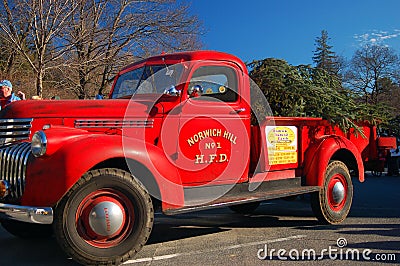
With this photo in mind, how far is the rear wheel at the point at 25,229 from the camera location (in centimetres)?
498

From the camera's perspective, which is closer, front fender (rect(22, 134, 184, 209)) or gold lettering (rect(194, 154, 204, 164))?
front fender (rect(22, 134, 184, 209))

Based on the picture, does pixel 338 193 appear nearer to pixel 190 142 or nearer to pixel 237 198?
pixel 237 198

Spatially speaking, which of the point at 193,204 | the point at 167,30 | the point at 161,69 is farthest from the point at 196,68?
the point at 167,30

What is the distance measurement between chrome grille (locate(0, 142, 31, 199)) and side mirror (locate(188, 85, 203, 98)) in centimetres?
179

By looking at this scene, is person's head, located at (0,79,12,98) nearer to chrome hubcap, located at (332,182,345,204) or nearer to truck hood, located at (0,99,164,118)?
truck hood, located at (0,99,164,118)

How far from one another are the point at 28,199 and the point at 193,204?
160 cm

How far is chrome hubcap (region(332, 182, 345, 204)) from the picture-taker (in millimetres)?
5816

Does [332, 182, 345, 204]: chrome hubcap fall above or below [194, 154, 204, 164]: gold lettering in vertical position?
below

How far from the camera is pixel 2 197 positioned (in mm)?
3791

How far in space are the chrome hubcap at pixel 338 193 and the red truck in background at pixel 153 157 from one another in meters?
0.02

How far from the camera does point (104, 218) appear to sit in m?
3.67

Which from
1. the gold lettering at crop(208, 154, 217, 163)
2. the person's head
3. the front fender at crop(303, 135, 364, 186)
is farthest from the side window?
the person's head

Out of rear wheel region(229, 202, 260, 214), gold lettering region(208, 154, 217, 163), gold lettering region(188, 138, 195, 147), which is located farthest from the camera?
rear wheel region(229, 202, 260, 214)

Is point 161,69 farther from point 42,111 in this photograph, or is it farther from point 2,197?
point 2,197
